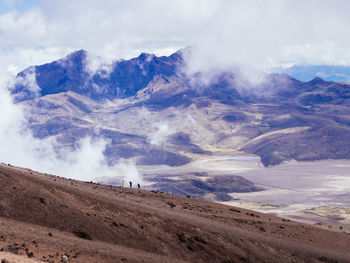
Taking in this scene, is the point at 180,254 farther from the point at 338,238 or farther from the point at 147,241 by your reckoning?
the point at 338,238

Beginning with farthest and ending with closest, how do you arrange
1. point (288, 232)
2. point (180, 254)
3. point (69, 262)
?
1. point (288, 232)
2. point (180, 254)
3. point (69, 262)

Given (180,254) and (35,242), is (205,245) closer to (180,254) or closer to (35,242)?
(180,254)

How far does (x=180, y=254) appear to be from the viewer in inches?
2068

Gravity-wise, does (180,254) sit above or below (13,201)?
below

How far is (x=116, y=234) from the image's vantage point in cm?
5091

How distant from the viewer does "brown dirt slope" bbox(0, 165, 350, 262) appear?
42625 millimetres

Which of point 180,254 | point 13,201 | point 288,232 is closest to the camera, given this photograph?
point 13,201

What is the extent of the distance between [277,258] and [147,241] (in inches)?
731

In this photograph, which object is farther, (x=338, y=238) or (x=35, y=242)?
(x=338, y=238)

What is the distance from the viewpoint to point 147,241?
5222 centimetres

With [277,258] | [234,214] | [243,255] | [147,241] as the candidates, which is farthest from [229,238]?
[234,214]

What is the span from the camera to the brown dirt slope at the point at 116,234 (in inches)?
1678

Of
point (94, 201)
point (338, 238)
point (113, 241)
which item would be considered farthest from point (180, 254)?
point (338, 238)

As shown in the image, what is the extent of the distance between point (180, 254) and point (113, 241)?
820 cm
